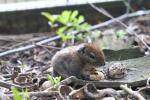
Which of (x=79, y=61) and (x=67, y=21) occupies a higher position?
(x=67, y=21)

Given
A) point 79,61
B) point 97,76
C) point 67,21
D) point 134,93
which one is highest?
point 67,21

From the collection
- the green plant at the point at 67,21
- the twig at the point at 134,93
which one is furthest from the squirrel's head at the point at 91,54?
the green plant at the point at 67,21

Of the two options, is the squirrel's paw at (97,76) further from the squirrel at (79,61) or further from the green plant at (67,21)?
the green plant at (67,21)

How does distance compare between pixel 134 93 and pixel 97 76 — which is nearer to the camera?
pixel 134 93

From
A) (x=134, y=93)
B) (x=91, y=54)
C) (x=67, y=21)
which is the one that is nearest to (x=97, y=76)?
(x=91, y=54)

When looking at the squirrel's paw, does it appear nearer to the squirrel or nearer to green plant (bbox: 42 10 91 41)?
the squirrel

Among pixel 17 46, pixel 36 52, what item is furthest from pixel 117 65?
pixel 17 46

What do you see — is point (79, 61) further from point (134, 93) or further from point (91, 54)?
point (134, 93)
